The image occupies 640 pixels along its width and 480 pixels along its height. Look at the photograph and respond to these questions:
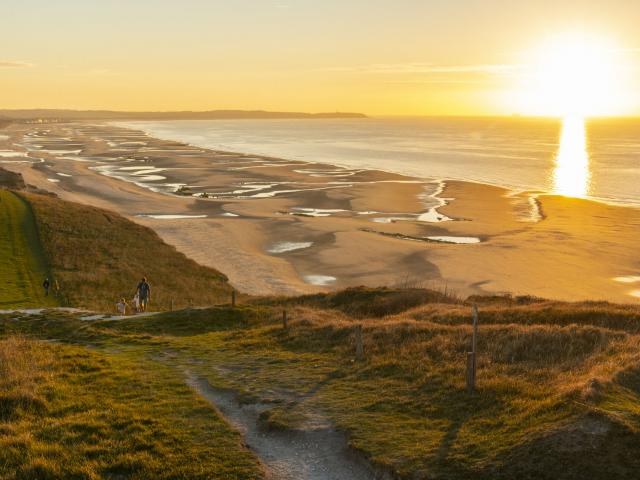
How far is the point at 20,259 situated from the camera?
39438mm

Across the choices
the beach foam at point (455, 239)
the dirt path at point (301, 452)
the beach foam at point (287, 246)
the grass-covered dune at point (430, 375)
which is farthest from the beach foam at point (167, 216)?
the dirt path at point (301, 452)

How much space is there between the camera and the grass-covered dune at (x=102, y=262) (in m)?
36.1

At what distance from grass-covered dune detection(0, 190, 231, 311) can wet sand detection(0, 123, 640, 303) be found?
4.10 meters

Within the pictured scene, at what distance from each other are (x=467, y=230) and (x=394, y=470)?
54343 mm

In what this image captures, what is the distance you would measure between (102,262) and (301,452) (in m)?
31.4

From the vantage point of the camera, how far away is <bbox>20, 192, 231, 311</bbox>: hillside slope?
36250 millimetres

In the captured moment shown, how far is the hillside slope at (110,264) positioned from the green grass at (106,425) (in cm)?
1518

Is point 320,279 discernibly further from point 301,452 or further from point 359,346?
point 301,452

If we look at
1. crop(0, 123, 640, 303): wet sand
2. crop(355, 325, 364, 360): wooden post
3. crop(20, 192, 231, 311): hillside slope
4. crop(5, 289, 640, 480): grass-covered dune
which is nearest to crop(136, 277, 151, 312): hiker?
crop(20, 192, 231, 311): hillside slope

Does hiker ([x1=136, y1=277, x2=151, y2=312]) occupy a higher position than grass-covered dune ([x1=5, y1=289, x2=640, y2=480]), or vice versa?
grass-covered dune ([x1=5, y1=289, x2=640, y2=480])

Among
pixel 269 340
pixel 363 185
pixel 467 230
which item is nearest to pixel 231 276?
pixel 269 340

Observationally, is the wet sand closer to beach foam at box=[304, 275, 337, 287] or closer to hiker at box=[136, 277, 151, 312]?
beach foam at box=[304, 275, 337, 287]

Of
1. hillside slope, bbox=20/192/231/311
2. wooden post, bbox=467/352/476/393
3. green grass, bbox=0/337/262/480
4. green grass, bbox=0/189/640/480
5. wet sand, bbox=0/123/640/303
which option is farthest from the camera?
wet sand, bbox=0/123/640/303

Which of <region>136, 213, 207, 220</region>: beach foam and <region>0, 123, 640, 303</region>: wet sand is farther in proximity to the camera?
<region>136, 213, 207, 220</region>: beach foam
